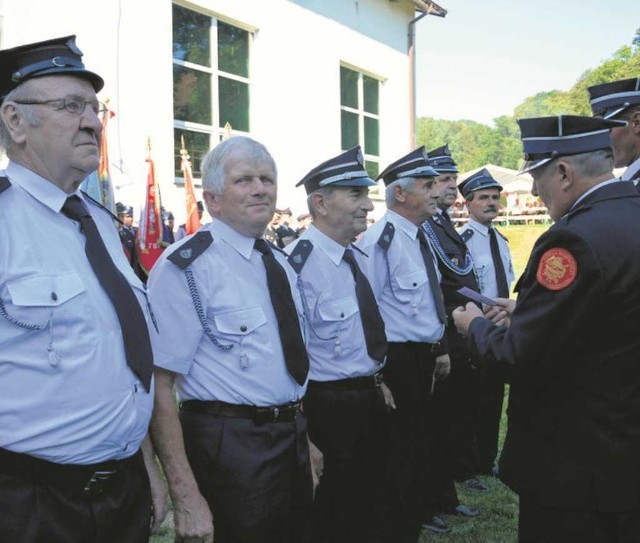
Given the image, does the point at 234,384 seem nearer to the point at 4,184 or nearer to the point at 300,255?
the point at 4,184

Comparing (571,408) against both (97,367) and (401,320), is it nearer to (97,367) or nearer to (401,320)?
(97,367)

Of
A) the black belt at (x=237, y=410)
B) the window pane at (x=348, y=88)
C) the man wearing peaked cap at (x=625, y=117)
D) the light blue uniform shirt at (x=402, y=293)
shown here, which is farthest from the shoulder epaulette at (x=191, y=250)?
the window pane at (x=348, y=88)

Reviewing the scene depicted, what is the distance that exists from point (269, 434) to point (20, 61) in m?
1.58

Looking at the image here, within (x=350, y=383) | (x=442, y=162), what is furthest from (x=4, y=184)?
(x=442, y=162)

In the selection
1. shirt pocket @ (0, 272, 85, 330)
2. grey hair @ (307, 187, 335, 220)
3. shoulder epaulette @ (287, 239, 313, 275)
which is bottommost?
shirt pocket @ (0, 272, 85, 330)

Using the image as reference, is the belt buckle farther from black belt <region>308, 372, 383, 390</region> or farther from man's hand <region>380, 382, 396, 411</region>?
man's hand <region>380, 382, 396, 411</region>

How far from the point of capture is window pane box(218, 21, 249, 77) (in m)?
11.5

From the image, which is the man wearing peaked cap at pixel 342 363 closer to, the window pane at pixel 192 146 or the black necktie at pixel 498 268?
the black necktie at pixel 498 268

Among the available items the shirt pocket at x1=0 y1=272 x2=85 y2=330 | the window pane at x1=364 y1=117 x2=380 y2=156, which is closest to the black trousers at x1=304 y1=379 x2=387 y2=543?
the shirt pocket at x1=0 y1=272 x2=85 y2=330

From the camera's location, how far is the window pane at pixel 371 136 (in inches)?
617

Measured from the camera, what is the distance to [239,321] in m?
2.59

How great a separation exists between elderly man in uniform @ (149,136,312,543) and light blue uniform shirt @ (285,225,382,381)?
0.84 metres

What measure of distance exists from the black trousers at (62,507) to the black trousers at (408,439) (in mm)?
2260

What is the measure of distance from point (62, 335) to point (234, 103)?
10.5 meters
